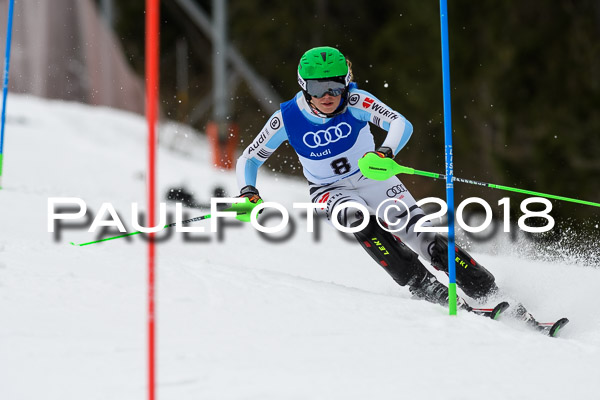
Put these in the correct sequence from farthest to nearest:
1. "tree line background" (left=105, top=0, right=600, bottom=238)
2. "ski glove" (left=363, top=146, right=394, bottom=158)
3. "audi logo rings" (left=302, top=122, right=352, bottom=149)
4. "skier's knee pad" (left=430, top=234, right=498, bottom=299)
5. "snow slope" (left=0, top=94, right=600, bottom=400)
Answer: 1. "tree line background" (left=105, top=0, right=600, bottom=238)
2. "audi logo rings" (left=302, top=122, right=352, bottom=149)
3. "skier's knee pad" (left=430, top=234, right=498, bottom=299)
4. "ski glove" (left=363, top=146, right=394, bottom=158)
5. "snow slope" (left=0, top=94, right=600, bottom=400)

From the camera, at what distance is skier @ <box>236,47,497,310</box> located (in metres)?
4.63

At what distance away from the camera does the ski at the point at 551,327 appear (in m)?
4.20

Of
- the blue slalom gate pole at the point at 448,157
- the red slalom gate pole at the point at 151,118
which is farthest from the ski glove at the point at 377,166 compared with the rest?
the red slalom gate pole at the point at 151,118

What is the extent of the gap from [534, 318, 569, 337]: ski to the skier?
0.39 m

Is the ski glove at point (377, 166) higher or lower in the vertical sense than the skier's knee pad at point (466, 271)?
higher

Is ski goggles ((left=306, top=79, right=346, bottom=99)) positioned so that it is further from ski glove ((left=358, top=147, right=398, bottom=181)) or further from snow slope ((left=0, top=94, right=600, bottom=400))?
snow slope ((left=0, top=94, right=600, bottom=400))

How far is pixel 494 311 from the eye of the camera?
4.26m

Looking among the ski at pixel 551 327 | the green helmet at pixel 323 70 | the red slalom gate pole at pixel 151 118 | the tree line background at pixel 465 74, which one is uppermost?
the tree line background at pixel 465 74

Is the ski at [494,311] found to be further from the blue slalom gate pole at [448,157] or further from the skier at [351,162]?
the blue slalom gate pole at [448,157]

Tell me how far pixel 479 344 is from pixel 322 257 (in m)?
3.21

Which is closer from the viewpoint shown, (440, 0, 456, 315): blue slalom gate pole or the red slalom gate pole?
the red slalom gate pole

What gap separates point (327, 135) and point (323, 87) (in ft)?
1.06

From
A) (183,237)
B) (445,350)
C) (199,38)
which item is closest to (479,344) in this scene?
(445,350)

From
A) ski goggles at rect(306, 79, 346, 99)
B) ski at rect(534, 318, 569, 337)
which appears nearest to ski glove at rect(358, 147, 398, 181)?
ski goggles at rect(306, 79, 346, 99)
